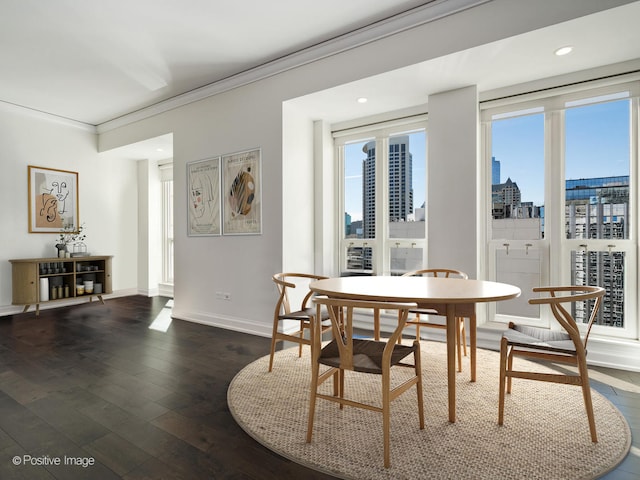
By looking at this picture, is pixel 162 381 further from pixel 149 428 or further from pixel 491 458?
pixel 491 458

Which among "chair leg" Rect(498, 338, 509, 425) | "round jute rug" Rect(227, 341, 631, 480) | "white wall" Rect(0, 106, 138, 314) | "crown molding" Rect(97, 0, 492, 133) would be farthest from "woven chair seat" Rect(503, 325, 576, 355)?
"white wall" Rect(0, 106, 138, 314)

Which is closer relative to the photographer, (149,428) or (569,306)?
(149,428)

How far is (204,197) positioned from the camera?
469cm

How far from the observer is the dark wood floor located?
1727 mm

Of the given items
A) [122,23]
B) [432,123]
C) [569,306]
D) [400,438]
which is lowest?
[400,438]

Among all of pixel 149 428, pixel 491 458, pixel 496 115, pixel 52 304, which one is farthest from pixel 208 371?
pixel 52 304

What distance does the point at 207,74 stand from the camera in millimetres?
4273

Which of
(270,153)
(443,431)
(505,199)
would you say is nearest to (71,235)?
(270,153)

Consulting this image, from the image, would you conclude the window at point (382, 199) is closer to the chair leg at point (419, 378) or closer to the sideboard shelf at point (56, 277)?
the chair leg at point (419, 378)

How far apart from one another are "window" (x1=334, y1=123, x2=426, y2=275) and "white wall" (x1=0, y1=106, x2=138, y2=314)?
14.1 feet

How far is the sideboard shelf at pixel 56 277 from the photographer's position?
→ 16.5ft

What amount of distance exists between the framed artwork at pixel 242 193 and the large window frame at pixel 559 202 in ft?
8.11

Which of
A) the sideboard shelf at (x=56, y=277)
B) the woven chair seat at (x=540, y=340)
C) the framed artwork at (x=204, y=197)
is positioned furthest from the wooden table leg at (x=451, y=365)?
the sideboard shelf at (x=56, y=277)

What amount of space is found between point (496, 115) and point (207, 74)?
3255mm
